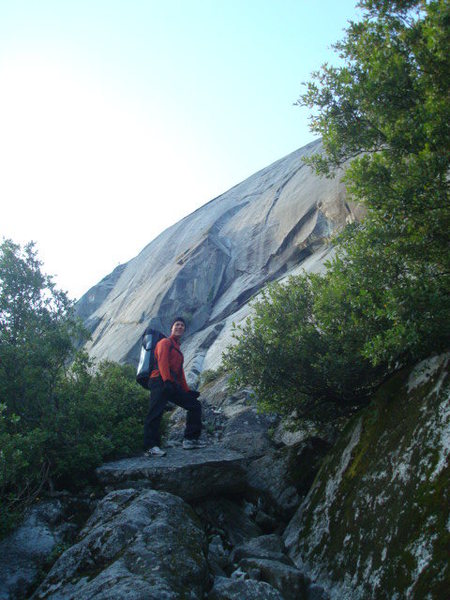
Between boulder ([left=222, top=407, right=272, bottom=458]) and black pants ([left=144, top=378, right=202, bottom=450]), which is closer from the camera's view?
black pants ([left=144, top=378, right=202, bottom=450])

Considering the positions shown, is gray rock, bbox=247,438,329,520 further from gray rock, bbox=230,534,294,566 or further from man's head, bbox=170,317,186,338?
man's head, bbox=170,317,186,338

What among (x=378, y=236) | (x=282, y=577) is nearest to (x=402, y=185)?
(x=378, y=236)

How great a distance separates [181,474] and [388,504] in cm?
508

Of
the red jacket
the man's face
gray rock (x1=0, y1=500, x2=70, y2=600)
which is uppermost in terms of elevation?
the man's face

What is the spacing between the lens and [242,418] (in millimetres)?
16625

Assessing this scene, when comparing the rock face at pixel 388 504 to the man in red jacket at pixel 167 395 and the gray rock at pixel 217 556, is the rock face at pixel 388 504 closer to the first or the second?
the gray rock at pixel 217 556

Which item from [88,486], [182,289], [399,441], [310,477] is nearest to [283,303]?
[310,477]

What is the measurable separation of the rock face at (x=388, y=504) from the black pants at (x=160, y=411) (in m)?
4.36

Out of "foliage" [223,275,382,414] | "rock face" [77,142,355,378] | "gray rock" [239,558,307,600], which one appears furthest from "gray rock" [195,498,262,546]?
"rock face" [77,142,355,378]

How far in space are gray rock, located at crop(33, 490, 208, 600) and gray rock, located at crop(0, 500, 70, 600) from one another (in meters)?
0.86

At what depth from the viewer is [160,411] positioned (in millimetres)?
12281

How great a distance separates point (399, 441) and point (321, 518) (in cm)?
224

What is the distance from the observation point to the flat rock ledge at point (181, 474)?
33.6 ft

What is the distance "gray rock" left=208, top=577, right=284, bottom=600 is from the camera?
19.9 feet
